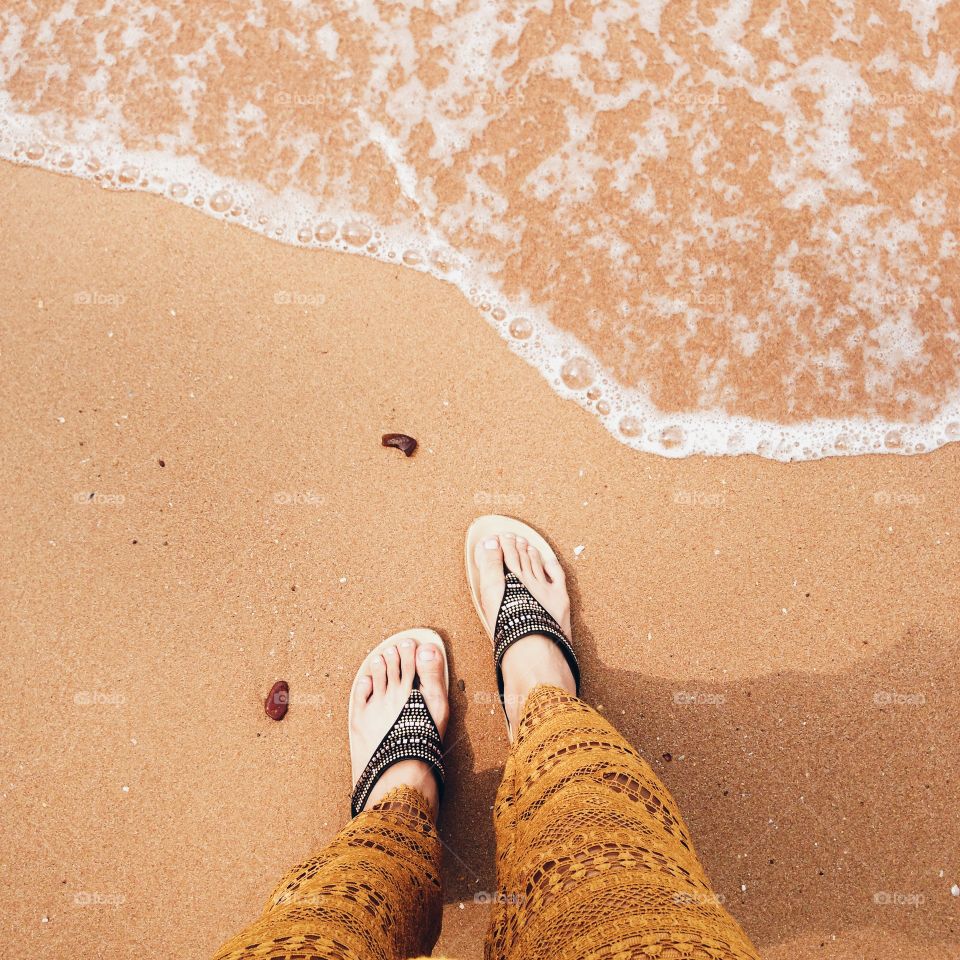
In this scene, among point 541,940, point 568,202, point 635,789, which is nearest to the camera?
point 541,940

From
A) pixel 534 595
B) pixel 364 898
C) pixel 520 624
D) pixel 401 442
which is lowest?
pixel 364 898

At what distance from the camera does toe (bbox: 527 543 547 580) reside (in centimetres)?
233

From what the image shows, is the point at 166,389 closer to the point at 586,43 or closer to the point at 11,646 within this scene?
the point at 11,646

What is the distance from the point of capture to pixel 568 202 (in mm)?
2533

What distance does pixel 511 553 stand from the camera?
7.55 ft

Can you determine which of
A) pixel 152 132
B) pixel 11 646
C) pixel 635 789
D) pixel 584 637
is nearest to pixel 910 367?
pixel 584 637

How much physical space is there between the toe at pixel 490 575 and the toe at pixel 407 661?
0.28m

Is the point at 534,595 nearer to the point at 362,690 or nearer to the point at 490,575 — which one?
the point at 490,575

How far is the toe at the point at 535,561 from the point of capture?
233cm

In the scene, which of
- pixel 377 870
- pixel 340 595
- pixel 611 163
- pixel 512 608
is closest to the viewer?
pixel 377 870

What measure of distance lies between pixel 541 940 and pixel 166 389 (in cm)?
206

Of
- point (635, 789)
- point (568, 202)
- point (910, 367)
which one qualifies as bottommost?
point (635, 789)

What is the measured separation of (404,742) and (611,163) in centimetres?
225

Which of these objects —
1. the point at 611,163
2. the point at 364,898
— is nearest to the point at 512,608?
the point at 364,898
